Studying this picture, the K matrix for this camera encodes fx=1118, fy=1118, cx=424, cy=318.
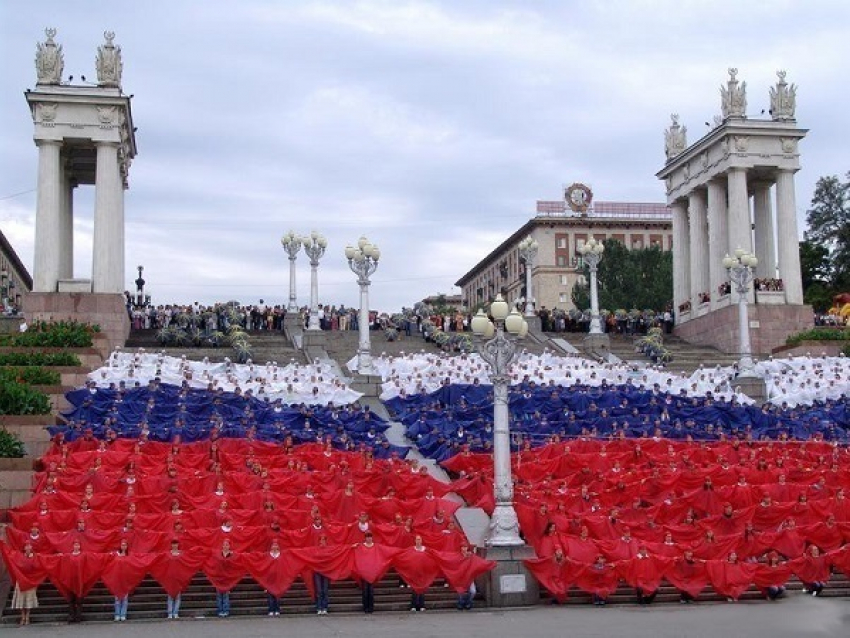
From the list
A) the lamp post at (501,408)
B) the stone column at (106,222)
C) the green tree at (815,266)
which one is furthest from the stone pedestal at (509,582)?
the green tree at (815,266)

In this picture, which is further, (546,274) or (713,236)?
(546,274)

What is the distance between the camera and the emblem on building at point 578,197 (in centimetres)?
10762

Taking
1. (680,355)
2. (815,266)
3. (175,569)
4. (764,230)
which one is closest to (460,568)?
(175,569)

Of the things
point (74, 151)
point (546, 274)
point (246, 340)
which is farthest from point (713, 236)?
point (546, 274)

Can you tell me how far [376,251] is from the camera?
34.1 m

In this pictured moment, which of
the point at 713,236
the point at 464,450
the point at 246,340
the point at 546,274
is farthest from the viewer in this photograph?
the point at 546,274

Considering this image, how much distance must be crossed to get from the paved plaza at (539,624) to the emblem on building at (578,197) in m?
91.4

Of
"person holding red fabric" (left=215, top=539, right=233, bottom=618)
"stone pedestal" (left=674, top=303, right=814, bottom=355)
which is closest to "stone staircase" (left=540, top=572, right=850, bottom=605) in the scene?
"person holding red fabric" (left=215, top=539, right=233, bottom=618)

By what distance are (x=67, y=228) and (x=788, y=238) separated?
31.9 meters

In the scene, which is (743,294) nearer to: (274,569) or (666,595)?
(666,595)

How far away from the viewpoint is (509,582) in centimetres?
1795

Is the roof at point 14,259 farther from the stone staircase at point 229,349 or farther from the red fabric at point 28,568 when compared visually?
the red fabric at point 28,568

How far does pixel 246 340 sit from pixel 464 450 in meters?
17.3

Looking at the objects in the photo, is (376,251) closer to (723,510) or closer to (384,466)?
(384,466)
